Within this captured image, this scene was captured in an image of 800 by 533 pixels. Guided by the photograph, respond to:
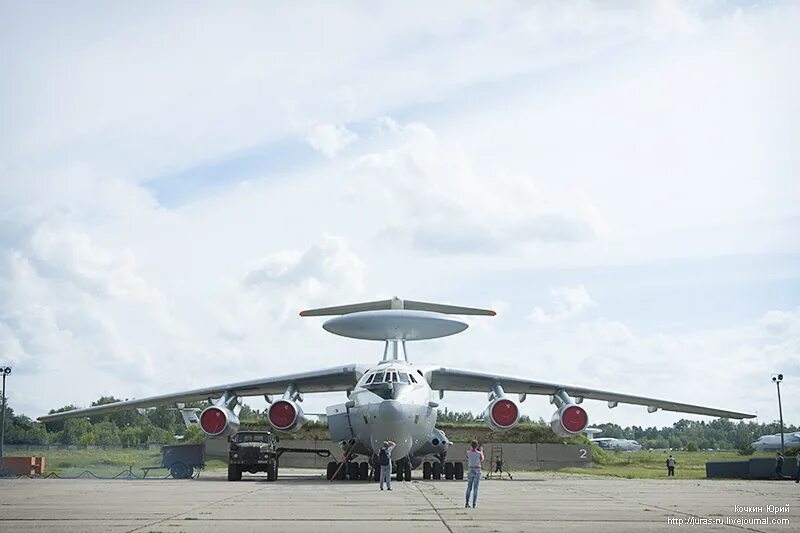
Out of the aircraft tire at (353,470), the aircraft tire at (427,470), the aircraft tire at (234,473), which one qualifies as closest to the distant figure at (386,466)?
the aircraft tire at (353,470)

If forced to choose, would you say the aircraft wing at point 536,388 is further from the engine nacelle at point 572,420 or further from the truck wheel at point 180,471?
the truck wheel at point 180,471

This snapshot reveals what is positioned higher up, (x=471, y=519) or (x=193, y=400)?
(x=193, y=400)

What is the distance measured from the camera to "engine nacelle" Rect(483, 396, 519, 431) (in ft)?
91.5

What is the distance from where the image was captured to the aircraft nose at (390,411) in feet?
79.5

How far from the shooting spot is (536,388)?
1230 inches

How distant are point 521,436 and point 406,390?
84.4 feet

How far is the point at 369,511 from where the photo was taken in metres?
14.2

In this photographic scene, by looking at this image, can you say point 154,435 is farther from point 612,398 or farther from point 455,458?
point 612,398

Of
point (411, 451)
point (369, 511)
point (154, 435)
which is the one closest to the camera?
point (369, 511)

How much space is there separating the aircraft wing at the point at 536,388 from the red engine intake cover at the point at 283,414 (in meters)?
4.51

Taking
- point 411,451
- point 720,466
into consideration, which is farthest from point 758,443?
point 411,451

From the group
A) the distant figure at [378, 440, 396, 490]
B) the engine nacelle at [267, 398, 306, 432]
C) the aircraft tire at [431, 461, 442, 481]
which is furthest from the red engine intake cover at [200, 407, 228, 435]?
the distant figure at [378, 440, 396, 490]

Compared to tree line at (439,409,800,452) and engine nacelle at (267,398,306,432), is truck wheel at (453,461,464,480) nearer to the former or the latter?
engine nacelle at (267,398,306,432)

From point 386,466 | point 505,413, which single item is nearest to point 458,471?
point 505,413
